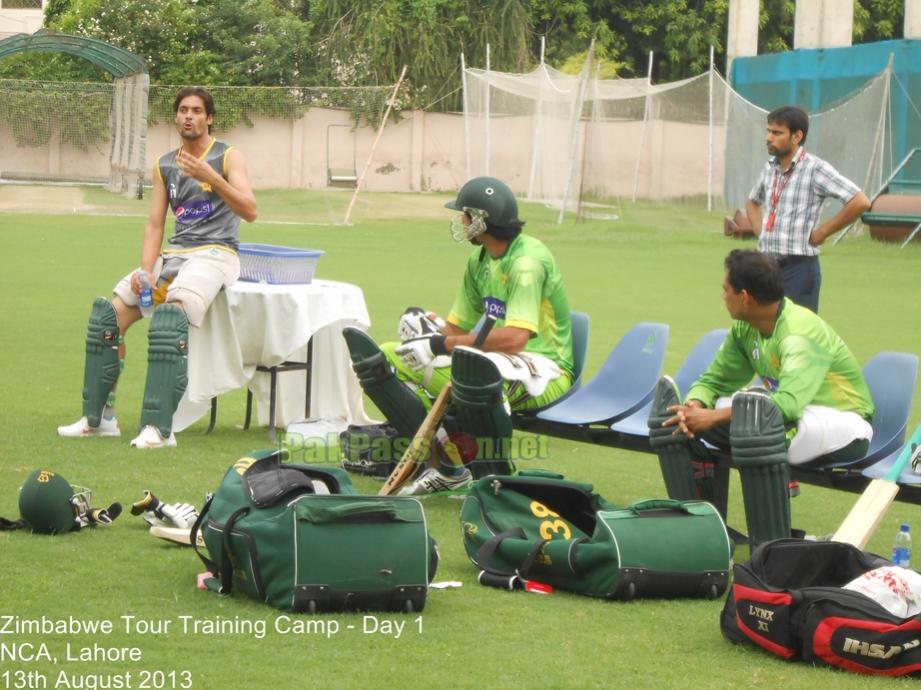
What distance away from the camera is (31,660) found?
173 inches

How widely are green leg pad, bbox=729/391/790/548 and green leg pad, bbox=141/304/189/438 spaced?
3.59 metres

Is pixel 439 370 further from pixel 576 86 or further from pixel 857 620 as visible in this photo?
pixel 576 86

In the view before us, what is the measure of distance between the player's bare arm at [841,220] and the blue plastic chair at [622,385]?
1452mm

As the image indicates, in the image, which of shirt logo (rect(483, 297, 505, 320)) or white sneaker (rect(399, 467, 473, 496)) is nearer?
white sneaker (rect(399, 467, 473, 496))

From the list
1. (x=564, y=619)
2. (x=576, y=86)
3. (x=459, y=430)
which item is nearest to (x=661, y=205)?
(x=576, y=86)

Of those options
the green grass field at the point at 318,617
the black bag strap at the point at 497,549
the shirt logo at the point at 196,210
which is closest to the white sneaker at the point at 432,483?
the green grass field at the point at 318,617

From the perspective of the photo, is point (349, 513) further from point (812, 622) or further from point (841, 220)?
point (841, 220)

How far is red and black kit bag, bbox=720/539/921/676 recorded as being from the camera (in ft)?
14.7

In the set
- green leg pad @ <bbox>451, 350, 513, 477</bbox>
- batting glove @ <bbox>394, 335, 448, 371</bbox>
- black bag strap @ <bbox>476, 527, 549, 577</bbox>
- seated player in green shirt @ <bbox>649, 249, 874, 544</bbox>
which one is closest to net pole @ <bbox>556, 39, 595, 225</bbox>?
batting glove @ <bbox>394, 335, 448, 371</bbox>

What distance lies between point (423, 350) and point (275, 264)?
5.86ft

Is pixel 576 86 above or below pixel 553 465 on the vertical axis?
above

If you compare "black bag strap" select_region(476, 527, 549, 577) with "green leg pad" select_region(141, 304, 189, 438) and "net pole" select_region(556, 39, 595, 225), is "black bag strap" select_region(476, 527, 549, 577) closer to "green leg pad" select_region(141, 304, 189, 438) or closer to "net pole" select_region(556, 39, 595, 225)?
"green leg pad" select_region(141, 304, 189, 438)

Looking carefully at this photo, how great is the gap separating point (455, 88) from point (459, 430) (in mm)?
35023

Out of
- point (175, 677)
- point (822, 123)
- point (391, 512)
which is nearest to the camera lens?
point (175, 677)
